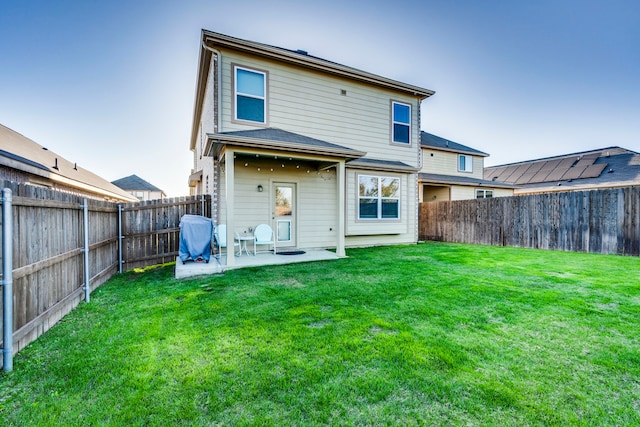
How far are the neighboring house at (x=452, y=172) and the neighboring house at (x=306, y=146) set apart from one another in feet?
18.4

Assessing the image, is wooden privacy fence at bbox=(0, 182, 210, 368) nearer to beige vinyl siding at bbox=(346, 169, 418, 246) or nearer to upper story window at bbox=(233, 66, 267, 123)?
upper story window at bbox=(233, 66, 267, 123)

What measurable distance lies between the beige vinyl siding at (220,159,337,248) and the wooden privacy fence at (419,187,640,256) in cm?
601

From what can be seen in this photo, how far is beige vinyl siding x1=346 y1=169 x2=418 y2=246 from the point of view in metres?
9.25

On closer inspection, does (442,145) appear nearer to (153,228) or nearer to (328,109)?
(328,109)

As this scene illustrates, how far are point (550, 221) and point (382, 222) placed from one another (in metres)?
4.98

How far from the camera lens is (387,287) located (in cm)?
464

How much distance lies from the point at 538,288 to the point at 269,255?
230 inches

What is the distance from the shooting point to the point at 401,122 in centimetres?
1029

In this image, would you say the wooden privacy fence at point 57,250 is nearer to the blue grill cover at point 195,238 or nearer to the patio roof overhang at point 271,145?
the blue grill cover at point 195,238

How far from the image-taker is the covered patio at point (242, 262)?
226 inches

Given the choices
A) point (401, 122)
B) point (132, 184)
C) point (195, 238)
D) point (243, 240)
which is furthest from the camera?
point (132, 184)

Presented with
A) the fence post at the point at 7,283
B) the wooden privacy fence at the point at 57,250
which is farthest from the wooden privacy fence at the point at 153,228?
the fence post at the point at 7,283

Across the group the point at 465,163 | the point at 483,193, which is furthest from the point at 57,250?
the point at 465,163

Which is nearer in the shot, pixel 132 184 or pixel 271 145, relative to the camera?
pixel 271 145
